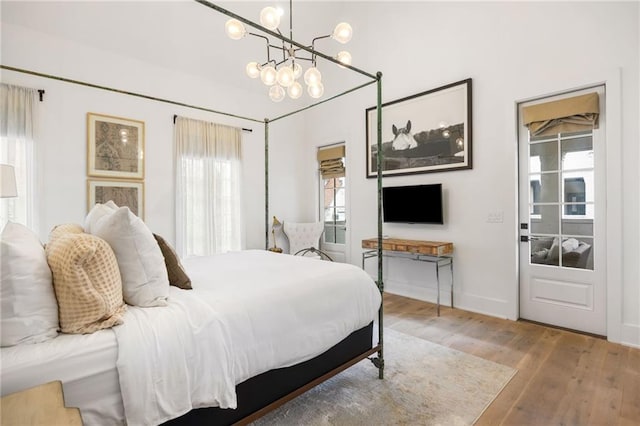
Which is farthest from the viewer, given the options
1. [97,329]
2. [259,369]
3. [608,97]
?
[608,97]

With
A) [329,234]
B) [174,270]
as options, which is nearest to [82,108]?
[174,270]

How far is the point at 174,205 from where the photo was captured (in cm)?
417

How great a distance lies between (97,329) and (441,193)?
11.9 ft

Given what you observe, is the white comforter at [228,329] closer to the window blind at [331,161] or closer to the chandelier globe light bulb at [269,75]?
the chandelier globe light bulb at [269,75]

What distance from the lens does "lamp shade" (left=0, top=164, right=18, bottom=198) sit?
2.37 m

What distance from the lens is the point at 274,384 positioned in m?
1.70

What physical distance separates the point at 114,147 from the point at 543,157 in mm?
4710

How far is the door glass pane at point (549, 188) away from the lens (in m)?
3.22

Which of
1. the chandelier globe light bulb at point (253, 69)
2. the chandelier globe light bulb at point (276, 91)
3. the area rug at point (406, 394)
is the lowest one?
the area rug at point (406, 394)

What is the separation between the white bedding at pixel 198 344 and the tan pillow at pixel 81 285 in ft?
0.16

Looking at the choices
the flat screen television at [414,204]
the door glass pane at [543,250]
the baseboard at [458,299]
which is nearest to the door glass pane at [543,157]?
the door glass pane at [543,250]

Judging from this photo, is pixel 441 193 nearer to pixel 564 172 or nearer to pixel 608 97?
pixel 564 172

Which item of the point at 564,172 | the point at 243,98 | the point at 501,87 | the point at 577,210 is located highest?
the point at 243,98

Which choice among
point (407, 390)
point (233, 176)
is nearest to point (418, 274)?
point (407, 390)
